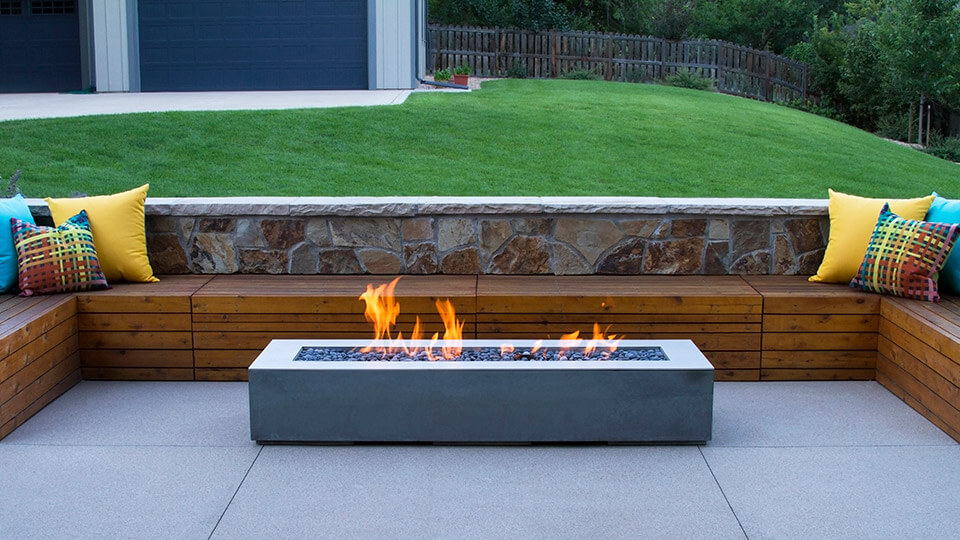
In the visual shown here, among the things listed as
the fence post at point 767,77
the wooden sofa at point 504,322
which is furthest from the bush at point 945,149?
the wooden sofa at point 504,322

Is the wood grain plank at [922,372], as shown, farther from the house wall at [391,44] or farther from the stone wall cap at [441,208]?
the house wall at [391,44]

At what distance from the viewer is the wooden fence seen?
16969mm

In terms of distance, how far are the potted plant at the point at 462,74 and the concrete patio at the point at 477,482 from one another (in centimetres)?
1080

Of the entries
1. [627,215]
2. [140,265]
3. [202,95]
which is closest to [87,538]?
[140,265]

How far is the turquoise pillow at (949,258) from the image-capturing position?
4418 millimetres

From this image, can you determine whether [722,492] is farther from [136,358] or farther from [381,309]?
[136,358]

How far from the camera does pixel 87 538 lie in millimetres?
2881

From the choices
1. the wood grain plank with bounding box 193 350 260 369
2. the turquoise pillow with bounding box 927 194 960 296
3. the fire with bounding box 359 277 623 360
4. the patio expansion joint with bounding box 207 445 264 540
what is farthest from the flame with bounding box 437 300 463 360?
the turquoise pillow with bounding box 927 194 960 296

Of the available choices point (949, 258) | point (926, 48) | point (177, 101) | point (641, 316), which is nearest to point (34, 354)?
point (641, 316)

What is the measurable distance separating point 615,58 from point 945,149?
6281 millimetres

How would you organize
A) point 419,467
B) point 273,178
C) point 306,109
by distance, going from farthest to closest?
point 306,109, point 273,178, point 419,467

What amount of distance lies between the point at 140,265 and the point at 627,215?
A: 8.03 ft

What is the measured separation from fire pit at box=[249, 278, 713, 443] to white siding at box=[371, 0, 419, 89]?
422 inches

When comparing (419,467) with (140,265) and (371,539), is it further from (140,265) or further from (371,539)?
(140,265)
